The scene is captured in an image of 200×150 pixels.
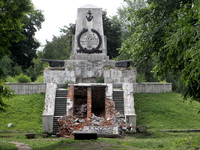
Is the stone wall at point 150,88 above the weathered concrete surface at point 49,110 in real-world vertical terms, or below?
above

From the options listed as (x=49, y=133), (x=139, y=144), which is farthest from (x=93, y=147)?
Result: (x=49, y=133)

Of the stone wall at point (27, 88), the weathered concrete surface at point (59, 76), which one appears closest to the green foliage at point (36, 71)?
the weathered concrete surface at point (59, 76)

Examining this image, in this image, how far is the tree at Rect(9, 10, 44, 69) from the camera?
38500 mm

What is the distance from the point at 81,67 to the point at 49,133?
885 cm

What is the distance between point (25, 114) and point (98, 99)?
14.3 feet

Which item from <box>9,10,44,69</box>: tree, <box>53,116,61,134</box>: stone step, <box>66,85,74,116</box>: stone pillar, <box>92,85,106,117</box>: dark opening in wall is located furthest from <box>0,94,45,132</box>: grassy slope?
<box>9,10,44,69</box>: tree

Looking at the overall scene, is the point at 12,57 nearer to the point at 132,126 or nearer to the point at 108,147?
the point at 132,126

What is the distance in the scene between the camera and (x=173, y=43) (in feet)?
31.8

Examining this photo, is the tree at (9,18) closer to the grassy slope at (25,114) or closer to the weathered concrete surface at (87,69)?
the grassy slope at (25,114)

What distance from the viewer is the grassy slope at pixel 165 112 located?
1711 cm

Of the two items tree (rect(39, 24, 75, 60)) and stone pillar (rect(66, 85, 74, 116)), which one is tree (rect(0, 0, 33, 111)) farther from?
tree (rect(39, 24, 75, 60))

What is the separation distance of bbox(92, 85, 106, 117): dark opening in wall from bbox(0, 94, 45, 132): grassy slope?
315cm

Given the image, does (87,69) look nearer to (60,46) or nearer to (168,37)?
(168,37)

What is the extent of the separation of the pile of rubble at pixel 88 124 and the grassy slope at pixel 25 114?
4.36 feet
